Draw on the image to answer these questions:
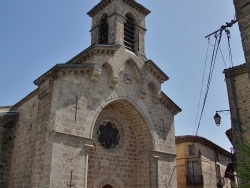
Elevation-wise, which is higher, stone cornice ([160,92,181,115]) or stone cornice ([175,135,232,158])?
stone cornice ([160,92,181,115])

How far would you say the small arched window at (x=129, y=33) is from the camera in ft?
46.4

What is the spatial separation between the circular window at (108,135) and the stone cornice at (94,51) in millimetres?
2927

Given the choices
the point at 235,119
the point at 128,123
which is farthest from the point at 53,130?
the point at 235,119

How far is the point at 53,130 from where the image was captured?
383 inches

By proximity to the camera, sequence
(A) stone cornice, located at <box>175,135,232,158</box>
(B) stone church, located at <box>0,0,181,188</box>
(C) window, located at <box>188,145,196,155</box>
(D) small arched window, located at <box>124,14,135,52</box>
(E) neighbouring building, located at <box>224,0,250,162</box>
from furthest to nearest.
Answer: (A) stone cornice, located at <box>175,135,232,158</box> < (C) window, located at <box>188,145,196,155</box> < (D) small arched window, located at <box>124,14,135,52</box> < (E) neighbouring building, located at <box>224,0,250,162</box> < (B) stone church, located at <box>0,0,181,188</box>

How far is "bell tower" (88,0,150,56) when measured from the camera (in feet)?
45.1

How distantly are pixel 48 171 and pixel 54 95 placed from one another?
8.79 ft

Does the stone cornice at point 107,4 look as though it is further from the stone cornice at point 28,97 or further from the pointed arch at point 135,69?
the stone cornice at point 28,97

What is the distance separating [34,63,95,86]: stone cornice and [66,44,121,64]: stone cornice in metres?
0.73

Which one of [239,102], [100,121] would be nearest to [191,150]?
[239,102]

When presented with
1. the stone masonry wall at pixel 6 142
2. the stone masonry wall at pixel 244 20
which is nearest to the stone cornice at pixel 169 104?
the stone masonry wall at pixel 6 142

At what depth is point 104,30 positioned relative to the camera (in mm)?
14633

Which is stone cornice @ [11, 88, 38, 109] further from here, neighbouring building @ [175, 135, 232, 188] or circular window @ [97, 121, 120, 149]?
neighbouring building @ [175, 135, 232, 188]

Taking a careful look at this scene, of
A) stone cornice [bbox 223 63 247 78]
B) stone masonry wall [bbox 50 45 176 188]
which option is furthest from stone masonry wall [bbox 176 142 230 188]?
stone cornice [bbox 223 63 247 78]
